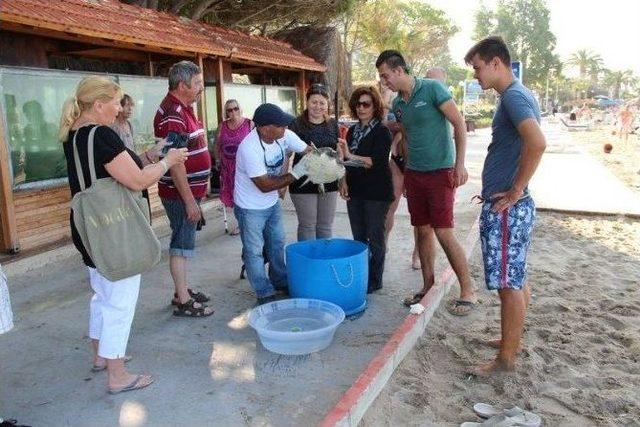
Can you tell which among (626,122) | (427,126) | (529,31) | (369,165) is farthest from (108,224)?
(529,31)

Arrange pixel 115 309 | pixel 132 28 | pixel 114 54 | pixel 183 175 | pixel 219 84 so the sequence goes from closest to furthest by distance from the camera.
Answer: pixel 115 309 < pixel 183 175 < pixel 132 28 < pixel 114 54 < pixel 219 84

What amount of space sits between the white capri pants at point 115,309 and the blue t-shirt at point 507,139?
2.07 metres

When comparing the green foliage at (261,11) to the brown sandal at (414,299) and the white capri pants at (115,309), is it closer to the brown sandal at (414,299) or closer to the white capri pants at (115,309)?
the brown sandal at (414,299)

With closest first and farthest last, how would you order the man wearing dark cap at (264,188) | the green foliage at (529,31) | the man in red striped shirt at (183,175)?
the man in red striped shirt at (183,175) < the man wearing dark cap at (264,188) < the green foliage at (529,31)

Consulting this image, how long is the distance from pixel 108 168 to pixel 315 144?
2.10 m

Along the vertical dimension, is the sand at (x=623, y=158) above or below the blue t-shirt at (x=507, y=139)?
below

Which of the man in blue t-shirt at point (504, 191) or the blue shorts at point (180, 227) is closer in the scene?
the man in blue t-shirt at point (504, 191)

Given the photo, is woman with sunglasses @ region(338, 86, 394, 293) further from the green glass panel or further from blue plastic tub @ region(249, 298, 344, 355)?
the green glass panel

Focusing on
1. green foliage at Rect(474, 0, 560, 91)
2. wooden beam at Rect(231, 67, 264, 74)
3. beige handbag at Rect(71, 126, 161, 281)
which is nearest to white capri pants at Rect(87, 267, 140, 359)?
beige handbag at Rect(71, 126, 161, 281)

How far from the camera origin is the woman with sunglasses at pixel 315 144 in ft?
14.1

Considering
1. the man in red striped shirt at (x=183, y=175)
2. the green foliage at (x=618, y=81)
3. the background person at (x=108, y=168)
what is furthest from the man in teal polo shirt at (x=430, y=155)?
the green foliage at (x=618, y=81)

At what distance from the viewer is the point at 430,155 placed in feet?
12.6

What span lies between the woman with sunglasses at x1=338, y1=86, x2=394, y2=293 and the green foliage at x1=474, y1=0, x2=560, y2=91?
6781 cm

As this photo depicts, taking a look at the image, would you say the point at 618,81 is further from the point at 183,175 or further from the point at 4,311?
the point at 4,311
